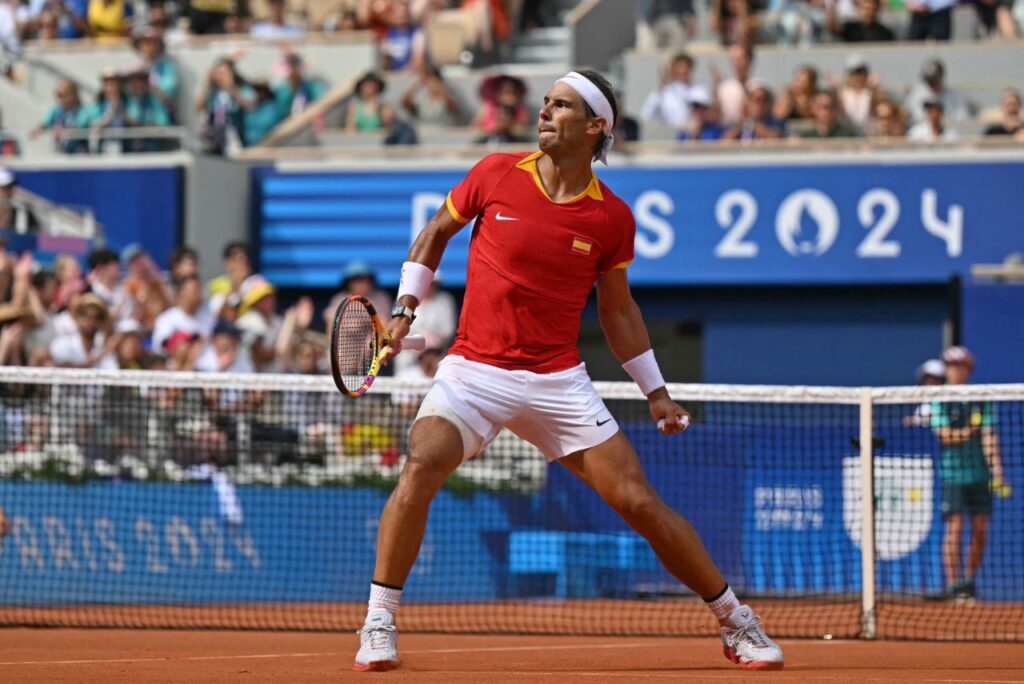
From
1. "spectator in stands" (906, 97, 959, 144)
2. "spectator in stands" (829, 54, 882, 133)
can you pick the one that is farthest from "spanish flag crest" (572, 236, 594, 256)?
"spectator in stands" (829, 54, 882, 133)

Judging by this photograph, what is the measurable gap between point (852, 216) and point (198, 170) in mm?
6398

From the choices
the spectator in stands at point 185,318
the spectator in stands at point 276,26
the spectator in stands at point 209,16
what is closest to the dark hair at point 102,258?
the spectator in stands at point 185,318

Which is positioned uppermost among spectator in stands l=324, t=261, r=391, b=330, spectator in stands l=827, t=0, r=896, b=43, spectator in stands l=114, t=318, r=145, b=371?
spectator in stands l=827, t=0, r=896, b=43

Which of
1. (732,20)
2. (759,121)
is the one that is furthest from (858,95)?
(732,20)

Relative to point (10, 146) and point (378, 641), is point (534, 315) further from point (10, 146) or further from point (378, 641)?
point (10, 146)

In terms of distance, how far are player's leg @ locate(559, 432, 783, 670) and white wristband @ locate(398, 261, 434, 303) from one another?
3.07ft

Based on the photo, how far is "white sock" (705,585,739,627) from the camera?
302 inches

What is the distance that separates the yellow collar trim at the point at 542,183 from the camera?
739 cm

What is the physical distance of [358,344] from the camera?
24.1 feet

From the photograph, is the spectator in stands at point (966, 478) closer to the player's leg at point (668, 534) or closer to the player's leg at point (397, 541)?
the player's leg at point (668, 534)

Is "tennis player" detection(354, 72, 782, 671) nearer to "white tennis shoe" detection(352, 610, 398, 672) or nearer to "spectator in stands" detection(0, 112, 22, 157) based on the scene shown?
"white tennis shoe" detection(352, 610, 398, 672)

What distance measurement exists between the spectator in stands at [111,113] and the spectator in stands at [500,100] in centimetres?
368

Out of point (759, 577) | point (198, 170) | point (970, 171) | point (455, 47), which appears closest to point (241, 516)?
point (759, 577)

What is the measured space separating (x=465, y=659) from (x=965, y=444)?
16.4ft
